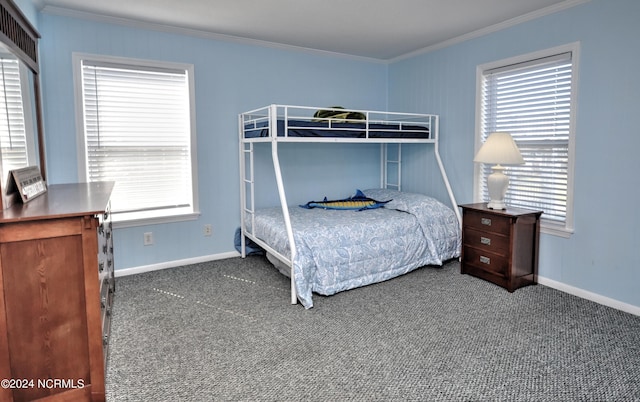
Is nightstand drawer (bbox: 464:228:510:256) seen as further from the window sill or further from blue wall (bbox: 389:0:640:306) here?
the window sill

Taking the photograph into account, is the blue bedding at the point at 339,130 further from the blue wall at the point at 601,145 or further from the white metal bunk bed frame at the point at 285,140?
the blue wall at the point at 601,145

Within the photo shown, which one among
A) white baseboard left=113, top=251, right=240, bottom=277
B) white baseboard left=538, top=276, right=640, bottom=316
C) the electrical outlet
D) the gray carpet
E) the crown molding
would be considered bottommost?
the gray carpet

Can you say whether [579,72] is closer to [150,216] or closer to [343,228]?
[343,228]

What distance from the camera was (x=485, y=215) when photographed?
10.9 ft

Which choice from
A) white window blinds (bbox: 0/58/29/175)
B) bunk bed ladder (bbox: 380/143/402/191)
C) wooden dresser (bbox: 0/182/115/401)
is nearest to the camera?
wooden dresser (bbox: 0/182/115/401)

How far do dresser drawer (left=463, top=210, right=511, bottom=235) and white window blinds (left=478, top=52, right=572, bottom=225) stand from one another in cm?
47

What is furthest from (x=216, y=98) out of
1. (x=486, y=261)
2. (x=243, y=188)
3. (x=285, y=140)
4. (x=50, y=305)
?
(x=486, y=261)

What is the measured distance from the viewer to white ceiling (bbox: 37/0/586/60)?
300cm

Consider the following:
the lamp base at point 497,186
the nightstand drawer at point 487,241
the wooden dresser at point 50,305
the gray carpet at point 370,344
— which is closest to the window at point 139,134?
the gray carpet at point 370,344

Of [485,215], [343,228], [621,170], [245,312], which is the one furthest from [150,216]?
[621,170]

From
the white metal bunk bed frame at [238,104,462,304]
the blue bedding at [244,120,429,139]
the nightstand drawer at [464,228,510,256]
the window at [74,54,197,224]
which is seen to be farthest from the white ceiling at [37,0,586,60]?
the nightstand drawer at [464,228,510,256]

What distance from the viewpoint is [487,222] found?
10.9ft

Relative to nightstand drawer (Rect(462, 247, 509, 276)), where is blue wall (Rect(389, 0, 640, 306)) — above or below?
above

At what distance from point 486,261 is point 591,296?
0.76 m
